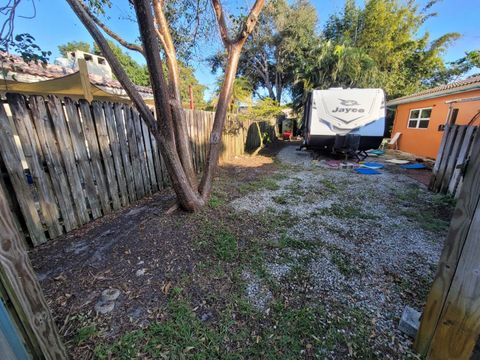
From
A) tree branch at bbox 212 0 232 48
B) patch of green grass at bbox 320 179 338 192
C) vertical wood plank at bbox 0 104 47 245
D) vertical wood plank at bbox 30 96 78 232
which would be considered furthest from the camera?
patch of green grass at bbox 320 179 338 192

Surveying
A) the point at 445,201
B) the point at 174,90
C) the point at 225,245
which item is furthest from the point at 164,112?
the point at 445,201

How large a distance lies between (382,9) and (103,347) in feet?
68.0

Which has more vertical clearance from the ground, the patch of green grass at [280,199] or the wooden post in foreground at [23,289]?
the wooden post in foreground at [23,289]

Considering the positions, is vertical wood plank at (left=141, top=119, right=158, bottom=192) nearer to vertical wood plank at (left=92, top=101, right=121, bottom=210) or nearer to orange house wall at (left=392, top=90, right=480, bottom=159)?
vertical wood plank at (left=92, top=101, right=121, bottom=210)

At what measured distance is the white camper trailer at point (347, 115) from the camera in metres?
7.04

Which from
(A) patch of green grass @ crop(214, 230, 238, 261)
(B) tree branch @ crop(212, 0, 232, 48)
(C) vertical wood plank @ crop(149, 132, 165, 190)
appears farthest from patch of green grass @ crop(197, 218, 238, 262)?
(B) tree branch @ crop(212, 0, 232, 48)

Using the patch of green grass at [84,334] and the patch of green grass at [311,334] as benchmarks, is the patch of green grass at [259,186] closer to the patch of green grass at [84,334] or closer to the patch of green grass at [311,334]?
the patch of green grass at [311,334]

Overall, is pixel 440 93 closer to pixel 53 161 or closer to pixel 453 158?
pixel 453 158

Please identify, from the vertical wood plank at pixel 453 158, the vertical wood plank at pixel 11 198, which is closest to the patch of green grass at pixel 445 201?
the vertical wood plank at pixel 453 158

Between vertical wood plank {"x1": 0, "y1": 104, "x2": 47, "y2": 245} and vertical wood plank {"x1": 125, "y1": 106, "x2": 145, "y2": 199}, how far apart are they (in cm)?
142

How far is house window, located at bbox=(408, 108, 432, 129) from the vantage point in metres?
9.41

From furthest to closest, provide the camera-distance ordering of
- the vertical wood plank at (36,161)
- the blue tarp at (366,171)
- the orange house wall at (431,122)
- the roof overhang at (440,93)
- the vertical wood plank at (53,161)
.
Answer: the orange house wall at (431,122)
the roof overhang at (440,93)
the blue tarp at (366,171)
the vertical wood plank at (53,161)
the vertical wood plank at (36,161)

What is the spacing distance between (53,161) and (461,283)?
149 inches

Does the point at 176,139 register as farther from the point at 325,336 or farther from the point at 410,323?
the point at 410,323
